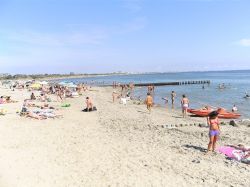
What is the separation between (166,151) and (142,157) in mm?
1047

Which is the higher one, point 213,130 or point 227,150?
point 213,130

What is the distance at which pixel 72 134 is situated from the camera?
49.9 feet

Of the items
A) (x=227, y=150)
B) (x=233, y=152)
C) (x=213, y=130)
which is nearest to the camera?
(x=233, y=152)

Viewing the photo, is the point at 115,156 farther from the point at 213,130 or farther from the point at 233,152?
the point at 233,152

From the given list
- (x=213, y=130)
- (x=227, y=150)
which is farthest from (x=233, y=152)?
(x=213, y=130)

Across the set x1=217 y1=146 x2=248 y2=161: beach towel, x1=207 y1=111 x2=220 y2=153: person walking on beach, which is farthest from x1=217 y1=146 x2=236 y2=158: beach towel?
x1=207 y1=111 x2=220 y2=153: person walking on beach

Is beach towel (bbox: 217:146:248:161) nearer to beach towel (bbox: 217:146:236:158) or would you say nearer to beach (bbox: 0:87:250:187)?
beach towel (bbox: 217:146:236:158)

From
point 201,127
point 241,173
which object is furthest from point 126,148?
point 201,127

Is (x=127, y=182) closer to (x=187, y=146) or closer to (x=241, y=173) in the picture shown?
(x=241, y=173)

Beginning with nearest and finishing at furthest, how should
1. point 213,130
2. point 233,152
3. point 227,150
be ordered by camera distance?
point 233,152 < point 213,130 < point 227,150

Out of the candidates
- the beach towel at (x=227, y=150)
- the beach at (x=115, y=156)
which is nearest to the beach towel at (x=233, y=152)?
the beach towel at (x=227, y=150)

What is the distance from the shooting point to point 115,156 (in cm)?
1127

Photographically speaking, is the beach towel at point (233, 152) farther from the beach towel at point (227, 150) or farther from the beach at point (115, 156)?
the beach at point (115, 156)

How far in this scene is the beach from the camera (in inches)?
358
